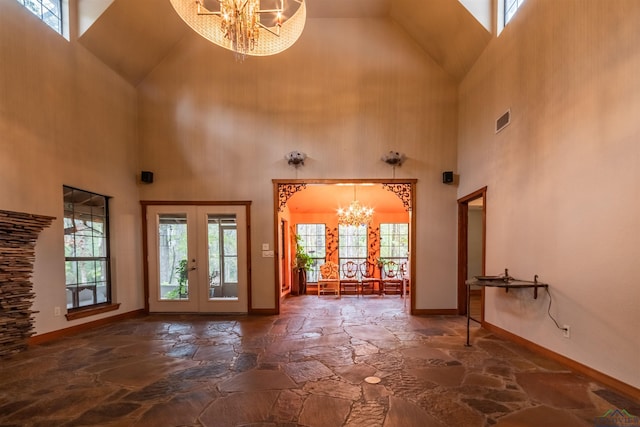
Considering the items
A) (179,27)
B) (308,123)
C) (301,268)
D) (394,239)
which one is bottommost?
(301,268)

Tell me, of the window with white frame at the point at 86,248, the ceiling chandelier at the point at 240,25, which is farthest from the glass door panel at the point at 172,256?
the ceiling chandelier at the point at 240,25

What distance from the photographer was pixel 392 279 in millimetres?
7867

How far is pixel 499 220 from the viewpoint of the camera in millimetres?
4070

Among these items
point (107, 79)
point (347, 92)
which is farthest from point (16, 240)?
point (347, 92)

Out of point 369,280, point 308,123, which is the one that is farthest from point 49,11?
point 369,280

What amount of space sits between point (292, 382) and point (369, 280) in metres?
5.03

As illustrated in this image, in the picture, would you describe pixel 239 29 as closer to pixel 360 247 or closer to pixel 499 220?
pixel 499 220

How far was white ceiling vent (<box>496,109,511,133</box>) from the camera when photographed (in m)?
3.83

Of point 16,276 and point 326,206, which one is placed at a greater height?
point 326,206

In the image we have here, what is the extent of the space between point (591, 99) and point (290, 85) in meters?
4.02

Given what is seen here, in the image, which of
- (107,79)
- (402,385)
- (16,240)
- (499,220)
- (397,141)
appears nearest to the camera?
(402,385)

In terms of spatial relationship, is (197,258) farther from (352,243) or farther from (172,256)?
(352,243)

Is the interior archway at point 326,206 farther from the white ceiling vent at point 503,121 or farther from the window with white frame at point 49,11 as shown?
the window with white frame at point 49,11

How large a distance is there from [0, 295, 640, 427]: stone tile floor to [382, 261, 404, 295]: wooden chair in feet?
10.5
